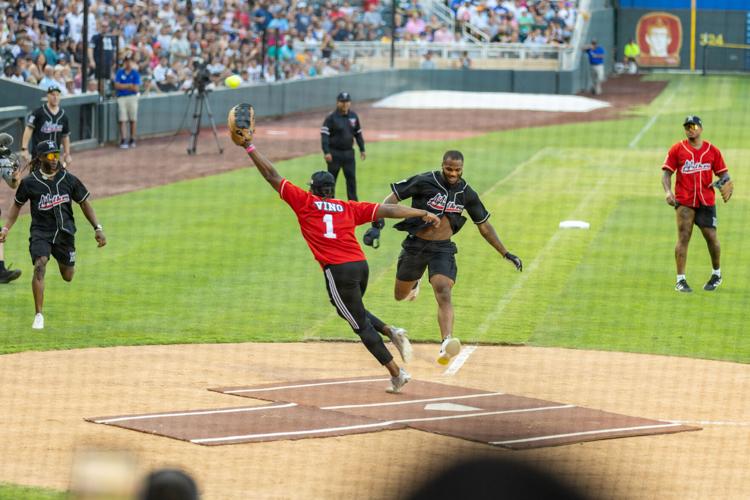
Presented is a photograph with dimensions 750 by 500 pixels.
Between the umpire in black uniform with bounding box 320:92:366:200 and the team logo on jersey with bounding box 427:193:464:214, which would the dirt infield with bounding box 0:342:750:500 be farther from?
→ the umpire in black uniform with bounding box 320:92:366:200

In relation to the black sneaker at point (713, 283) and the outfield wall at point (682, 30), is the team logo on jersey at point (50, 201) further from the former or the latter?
the outfield wall at point (682, 30)

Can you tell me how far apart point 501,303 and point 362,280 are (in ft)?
16.1

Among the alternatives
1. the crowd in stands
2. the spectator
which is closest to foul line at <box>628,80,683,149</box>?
the crowd in stands

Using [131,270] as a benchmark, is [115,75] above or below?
above

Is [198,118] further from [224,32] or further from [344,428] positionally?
[344,428]

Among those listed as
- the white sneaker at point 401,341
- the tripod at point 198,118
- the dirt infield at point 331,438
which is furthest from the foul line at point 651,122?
the white sneaker at point 401,341

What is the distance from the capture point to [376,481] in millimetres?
7254

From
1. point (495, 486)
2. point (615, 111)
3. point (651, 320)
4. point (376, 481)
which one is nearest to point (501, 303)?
point (651, 320)

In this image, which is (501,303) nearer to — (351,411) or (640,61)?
(351,411)

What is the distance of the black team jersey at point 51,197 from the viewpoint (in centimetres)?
1162

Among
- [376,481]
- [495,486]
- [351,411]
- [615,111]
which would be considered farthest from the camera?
[615,111]

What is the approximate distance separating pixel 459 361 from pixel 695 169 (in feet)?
13.9

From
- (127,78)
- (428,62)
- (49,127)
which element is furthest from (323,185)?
(428,62)

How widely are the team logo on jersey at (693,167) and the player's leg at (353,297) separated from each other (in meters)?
5.75
